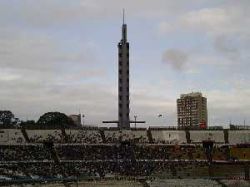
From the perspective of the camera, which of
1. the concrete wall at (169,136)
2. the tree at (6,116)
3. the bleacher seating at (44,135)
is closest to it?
the bleacher seating at (44,135)

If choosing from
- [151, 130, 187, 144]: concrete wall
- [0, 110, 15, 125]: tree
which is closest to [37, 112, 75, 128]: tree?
[0, 110, 15, 125]: tree

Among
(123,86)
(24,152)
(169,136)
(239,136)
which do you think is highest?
(123,86)

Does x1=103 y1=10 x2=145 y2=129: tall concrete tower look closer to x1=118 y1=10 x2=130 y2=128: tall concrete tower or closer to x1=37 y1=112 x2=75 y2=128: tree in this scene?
x1=118 y1=10 x2=130 y2=128: tall concrete tower

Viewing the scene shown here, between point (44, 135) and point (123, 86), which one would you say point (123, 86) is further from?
point (44, 135)

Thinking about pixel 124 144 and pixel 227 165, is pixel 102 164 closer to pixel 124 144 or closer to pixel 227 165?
pixel 124 144

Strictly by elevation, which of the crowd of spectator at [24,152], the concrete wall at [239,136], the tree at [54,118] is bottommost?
the crowd of spectator at [24,152]

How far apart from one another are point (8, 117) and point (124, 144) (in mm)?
79179

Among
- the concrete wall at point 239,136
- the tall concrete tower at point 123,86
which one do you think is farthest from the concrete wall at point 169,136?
the tall concrete tower at point 123,86

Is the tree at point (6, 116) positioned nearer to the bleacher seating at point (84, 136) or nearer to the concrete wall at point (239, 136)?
the bleacher seating at point (84, 136)

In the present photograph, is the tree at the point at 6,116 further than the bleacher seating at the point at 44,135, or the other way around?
the tree at the point at 6,116

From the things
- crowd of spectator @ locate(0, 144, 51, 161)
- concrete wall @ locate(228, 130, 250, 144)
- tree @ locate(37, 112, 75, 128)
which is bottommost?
crowd of spectator @ locate(0, 144, 51, 161)

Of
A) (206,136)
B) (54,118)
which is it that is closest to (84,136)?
(206,136)

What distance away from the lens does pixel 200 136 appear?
3568 inches

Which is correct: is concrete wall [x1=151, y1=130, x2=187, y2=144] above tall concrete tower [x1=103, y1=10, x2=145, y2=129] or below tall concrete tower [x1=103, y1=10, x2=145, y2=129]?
below
